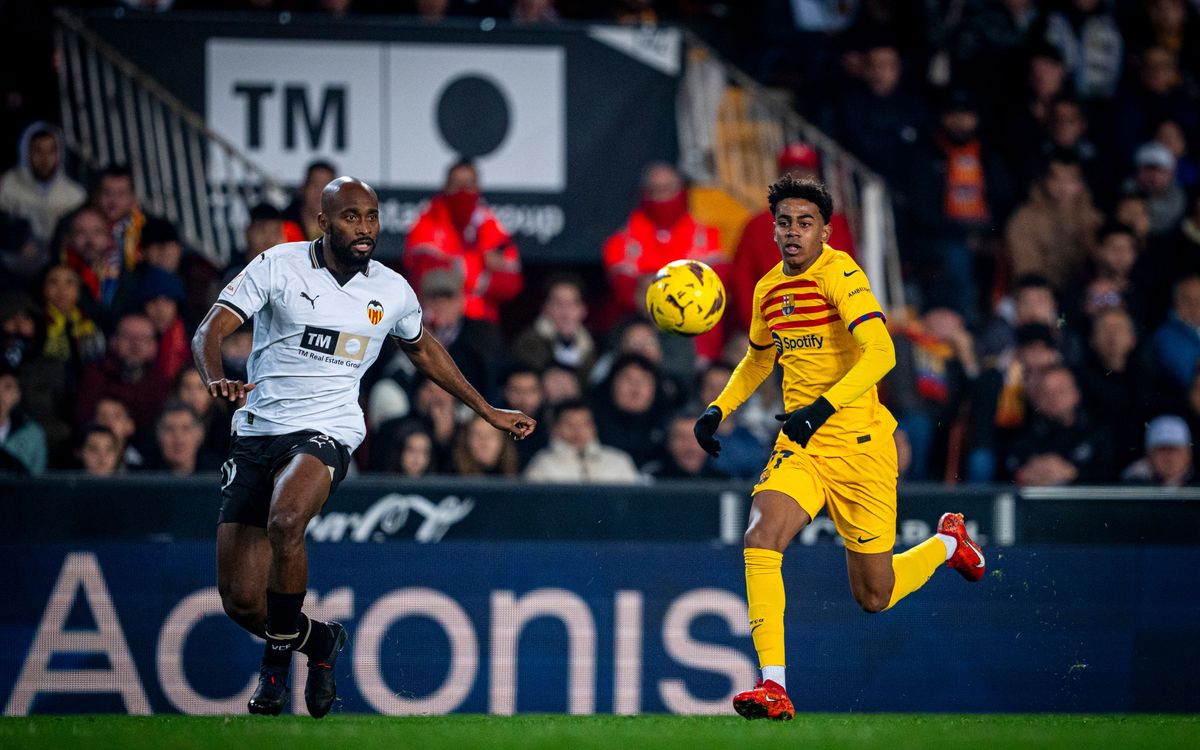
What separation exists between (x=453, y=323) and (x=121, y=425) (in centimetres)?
219

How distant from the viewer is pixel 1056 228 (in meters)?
13.2

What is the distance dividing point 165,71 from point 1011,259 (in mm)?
6533

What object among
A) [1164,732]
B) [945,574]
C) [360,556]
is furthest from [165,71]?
[1164,732]

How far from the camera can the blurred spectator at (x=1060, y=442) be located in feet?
37.2

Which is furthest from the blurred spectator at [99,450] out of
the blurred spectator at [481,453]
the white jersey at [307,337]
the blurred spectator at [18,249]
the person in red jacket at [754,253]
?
the person in red jacket at [754,253]

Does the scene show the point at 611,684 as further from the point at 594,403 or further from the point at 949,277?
the point at 949,277

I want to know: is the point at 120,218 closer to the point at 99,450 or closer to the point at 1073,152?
the point at 99,450

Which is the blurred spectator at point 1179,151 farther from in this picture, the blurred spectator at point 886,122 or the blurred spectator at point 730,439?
the blurred spectator at point 730,439

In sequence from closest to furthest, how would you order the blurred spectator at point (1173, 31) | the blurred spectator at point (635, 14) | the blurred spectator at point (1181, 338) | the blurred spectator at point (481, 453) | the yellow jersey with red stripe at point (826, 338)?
the yellow jersey with red stripe at point (826, 338), the blurred spectator at point (481, 453), the blurred spectator at point (1181, 338), the blurred spectator at point (635, 14), the blurred spectator at point (1173, 31)

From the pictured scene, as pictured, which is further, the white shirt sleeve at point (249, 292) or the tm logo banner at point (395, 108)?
the tm logo banner at point (395, 108)

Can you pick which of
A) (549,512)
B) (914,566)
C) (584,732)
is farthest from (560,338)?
(584,732)

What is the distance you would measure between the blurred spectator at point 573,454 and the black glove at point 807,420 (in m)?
3.49

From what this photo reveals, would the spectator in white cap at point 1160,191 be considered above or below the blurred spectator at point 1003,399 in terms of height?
above

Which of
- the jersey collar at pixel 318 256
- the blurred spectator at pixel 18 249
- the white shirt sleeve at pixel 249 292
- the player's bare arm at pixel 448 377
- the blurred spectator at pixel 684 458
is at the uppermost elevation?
the blurred spectator at pixel 18 249
